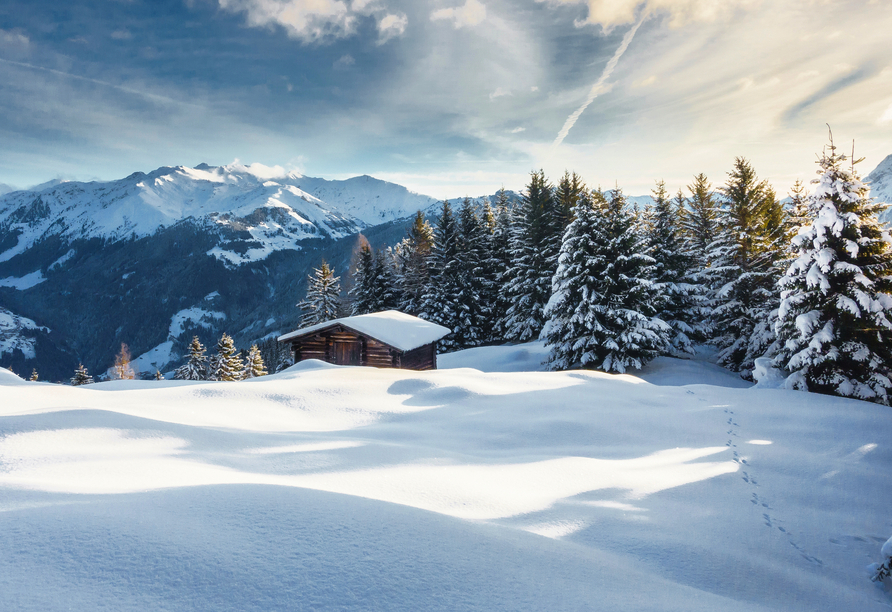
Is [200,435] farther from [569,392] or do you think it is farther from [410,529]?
[569,392]

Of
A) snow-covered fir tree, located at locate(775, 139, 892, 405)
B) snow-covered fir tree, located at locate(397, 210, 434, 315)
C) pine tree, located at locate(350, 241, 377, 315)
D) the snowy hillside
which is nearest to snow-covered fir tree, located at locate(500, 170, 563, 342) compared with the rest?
snow-covered fir tree, located at locate(397, 210, 434, 315)

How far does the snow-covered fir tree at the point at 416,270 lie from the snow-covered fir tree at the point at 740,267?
22.4m

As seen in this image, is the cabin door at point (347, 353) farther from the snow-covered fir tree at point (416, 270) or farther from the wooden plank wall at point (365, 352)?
the snow-covered fir tree at point (416, 270)

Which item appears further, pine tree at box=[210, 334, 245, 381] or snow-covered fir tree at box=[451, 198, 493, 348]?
pine tree at box=[210, 334, 245, 381]

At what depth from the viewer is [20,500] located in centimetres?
265

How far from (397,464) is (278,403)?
3791mm

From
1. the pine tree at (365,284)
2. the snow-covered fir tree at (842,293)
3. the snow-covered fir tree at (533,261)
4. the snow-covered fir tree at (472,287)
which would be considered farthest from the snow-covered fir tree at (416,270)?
the snow-covered fir tree at (842,293)

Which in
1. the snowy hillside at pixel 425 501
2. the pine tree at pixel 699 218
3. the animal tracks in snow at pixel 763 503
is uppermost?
the pine tree at pixel 699 218

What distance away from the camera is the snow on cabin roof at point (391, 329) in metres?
19.2

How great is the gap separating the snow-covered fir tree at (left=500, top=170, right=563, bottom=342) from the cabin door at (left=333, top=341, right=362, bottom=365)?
51.0 feet

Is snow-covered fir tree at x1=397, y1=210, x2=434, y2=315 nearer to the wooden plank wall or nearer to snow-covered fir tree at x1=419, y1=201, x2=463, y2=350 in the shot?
snow-covered fir tree at x1=419, y1=201, x2=463, y2=350

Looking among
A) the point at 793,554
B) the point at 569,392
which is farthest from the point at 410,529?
the point at 569,392

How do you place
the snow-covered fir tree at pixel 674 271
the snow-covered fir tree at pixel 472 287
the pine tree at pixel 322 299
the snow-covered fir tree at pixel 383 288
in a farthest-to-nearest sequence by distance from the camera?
the snow-covered fir tree at pixel 383 288, the pine tree at pixel 322 299, the snow-covered fir tree at pixel 472 287, the snow-covered fir tree at pixel 674 271

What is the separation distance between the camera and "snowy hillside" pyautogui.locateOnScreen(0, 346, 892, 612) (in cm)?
202
